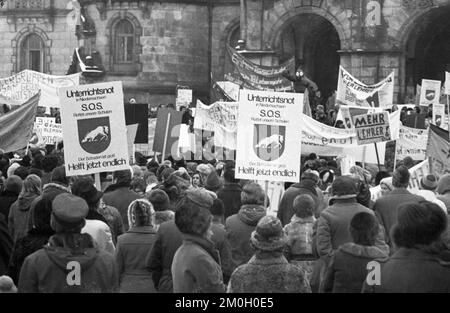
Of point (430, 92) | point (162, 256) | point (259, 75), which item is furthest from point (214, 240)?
point (259, 75)

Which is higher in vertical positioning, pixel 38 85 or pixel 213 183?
pixel 213 183

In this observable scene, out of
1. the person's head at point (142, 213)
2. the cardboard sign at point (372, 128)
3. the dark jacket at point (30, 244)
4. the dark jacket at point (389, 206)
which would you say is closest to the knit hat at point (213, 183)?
the dark jacket at point (389, 206)

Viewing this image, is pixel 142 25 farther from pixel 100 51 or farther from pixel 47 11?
pixel 47 11

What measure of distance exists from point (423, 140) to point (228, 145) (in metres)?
3.48

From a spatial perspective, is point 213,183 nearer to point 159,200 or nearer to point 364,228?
point 159,200

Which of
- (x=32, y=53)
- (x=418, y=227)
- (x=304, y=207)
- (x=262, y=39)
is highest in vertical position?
(x=418, y=227)

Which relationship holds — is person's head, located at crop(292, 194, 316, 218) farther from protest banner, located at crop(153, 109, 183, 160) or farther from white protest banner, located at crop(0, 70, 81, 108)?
white protest banner, located at crop(0, 70, 81, 108)

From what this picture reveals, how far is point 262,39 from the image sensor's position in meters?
33.9

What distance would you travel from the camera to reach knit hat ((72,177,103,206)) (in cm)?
980

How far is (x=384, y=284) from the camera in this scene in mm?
6695

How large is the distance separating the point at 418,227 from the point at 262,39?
Answer: 27474 mm

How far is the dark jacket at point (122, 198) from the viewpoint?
11977 millimetres

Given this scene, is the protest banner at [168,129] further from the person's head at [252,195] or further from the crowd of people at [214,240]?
the person's head at [252,195]

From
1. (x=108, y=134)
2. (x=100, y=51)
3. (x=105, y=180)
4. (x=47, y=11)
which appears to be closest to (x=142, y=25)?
(x=100, y=51)
